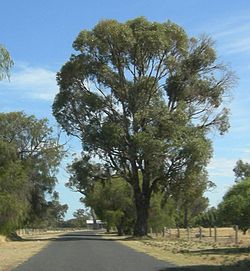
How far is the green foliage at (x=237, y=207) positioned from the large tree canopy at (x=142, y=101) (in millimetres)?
18600

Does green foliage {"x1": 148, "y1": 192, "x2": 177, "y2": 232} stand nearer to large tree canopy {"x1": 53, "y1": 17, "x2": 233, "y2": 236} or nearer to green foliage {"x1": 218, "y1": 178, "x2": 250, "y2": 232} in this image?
large tree canopy {"x1": 53, "y1": 17, "x2": 233, "y2": 236}

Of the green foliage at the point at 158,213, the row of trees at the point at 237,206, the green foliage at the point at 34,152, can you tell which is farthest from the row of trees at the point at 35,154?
the row of trees at the point at 237,206

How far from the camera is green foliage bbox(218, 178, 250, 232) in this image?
2881 centimetres

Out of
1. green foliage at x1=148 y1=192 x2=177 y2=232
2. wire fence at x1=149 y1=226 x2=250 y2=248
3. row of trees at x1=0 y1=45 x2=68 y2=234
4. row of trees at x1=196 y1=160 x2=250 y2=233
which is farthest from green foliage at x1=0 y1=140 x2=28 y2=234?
row of trees at x1=196 y1=160 x2=250 y2=233

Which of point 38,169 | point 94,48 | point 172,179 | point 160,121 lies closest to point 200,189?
point 172,179

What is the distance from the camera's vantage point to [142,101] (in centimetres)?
5253

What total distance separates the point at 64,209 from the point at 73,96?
13952cm

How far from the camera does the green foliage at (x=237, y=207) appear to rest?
28809 mm

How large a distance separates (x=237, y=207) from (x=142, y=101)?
24.9 metres

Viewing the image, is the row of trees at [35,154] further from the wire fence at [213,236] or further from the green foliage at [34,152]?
the wire fence at [213,236]

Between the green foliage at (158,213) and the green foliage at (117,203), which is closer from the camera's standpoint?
the green foliage at (158,213)

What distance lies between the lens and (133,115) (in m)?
52.2

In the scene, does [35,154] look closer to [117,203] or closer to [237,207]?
[117,203]

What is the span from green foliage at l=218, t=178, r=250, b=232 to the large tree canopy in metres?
18.6
